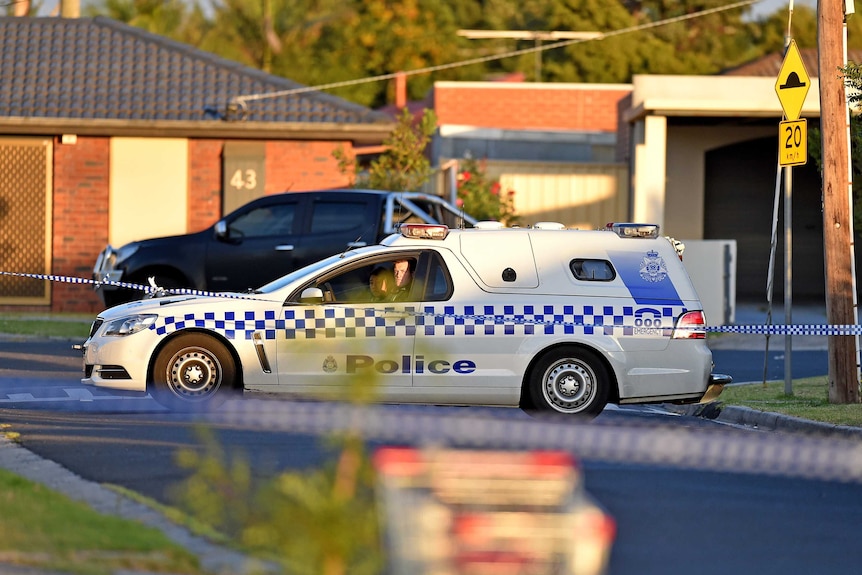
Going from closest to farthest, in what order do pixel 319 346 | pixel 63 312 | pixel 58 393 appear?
pixel 319 346, pixel 58 393, pixel 63 312

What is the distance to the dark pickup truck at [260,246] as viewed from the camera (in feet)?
59.5

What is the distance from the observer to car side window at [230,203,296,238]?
18469 mm

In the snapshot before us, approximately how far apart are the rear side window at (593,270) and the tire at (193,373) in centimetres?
281

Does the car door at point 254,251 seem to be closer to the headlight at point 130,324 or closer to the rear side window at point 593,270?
the headlight at point 130,324

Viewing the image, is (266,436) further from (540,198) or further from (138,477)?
Answer: (540,198)

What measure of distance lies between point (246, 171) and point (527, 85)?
14347mm

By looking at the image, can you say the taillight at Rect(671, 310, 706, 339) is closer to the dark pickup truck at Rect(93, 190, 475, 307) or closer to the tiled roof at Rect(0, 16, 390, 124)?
the dark pickup truck at Rect(93, 190, 475, 307)

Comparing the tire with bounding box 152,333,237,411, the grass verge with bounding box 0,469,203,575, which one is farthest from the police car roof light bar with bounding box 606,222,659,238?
the grass verge with bounding box 0,469,203,575

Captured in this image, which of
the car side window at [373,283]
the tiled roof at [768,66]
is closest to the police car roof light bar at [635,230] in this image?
the car side window at [373,283]

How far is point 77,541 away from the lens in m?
6.27

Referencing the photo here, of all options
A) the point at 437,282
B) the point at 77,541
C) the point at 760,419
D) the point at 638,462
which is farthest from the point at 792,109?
the point at 77,541

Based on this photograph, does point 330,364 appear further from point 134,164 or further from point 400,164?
point 134,164

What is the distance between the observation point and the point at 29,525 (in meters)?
6.56

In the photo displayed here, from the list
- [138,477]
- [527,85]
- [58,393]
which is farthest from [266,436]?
[527,85]
